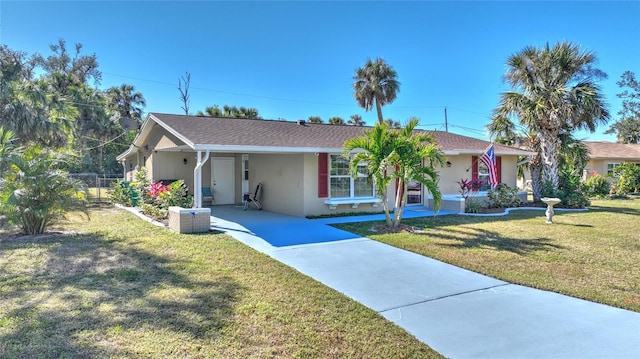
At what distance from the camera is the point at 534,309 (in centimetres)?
438

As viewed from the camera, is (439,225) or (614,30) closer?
(439,225)

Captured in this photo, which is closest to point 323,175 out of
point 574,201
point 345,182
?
point 345,182

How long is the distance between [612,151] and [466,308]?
3132cm

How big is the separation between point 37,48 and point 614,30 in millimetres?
35940

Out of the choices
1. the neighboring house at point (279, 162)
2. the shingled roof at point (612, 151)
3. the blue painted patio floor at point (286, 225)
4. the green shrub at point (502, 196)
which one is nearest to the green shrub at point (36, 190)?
the neighboring house at point (279, 162)

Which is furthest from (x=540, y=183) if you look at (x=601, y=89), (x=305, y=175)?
(x=305, y=175)

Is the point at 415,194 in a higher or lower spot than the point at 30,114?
lower

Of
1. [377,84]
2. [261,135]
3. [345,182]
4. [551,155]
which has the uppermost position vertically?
[377,84]

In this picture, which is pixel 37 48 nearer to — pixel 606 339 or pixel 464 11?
pixel 464 11

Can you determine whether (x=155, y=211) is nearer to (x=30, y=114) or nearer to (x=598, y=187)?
(x=30, y=114)

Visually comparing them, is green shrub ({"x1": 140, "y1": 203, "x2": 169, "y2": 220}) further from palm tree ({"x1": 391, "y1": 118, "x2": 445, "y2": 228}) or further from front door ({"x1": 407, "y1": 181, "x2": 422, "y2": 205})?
front door ({"x1": 407, "y1": 181, "x2": 422, "y2": 205})

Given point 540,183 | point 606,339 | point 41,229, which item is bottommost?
point 606,339

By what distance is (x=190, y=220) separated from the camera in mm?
9078

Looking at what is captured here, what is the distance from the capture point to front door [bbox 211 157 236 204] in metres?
15.7
